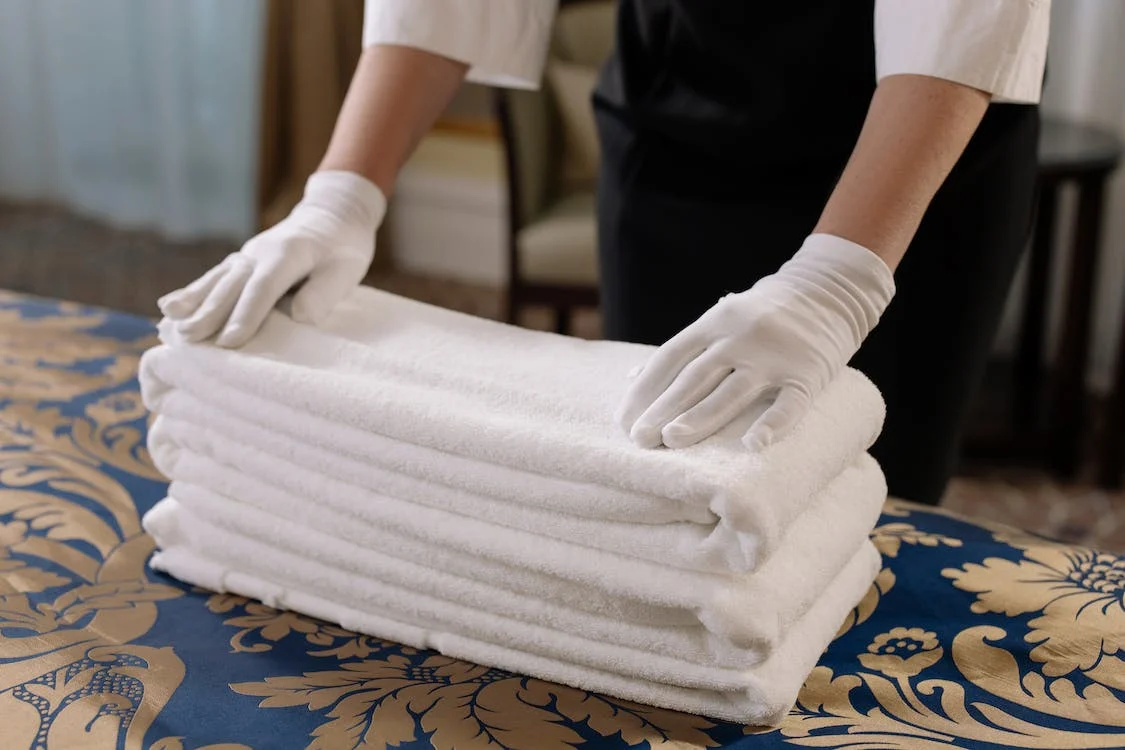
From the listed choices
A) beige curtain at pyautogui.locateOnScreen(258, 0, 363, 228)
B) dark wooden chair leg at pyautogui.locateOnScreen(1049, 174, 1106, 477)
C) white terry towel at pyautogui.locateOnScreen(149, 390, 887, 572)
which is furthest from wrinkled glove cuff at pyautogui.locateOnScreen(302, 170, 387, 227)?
beige curtain at pyautogui.locateOnScreen(258, 0, 363, 228)

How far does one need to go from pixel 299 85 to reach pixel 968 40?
118 inches

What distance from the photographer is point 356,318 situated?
1.00 meters

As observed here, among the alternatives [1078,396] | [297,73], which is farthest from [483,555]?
[297,73]

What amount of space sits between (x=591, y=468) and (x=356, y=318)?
0.33 metres

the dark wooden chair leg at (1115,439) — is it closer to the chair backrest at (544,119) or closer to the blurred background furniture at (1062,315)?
the blurred background furniture at (1062,315)

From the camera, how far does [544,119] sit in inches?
117

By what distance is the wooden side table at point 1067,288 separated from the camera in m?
2.48

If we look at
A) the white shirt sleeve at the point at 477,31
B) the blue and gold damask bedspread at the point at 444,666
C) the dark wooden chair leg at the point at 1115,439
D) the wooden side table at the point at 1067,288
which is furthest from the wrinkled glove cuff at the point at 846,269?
the dark wooden chair leg at the point at 1115,439

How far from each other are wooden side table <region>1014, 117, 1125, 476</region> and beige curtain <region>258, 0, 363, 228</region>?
206cm

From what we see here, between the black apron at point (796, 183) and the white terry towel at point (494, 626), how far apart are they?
0.36 meters

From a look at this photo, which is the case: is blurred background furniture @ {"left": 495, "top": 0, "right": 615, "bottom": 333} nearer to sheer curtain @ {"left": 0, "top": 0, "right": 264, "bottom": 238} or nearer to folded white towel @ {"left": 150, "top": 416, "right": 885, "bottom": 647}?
sheer curtain @ {"left": 0, "top": 0, "right": 264, "bottom": 238}

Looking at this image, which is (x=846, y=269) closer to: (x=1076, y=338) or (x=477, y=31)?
(x=477, y=31)

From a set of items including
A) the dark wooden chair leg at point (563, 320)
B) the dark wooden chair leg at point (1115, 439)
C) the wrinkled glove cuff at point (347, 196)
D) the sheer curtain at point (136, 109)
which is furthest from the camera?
the sheer curtain at point (136, 109)

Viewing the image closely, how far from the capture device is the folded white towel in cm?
74
